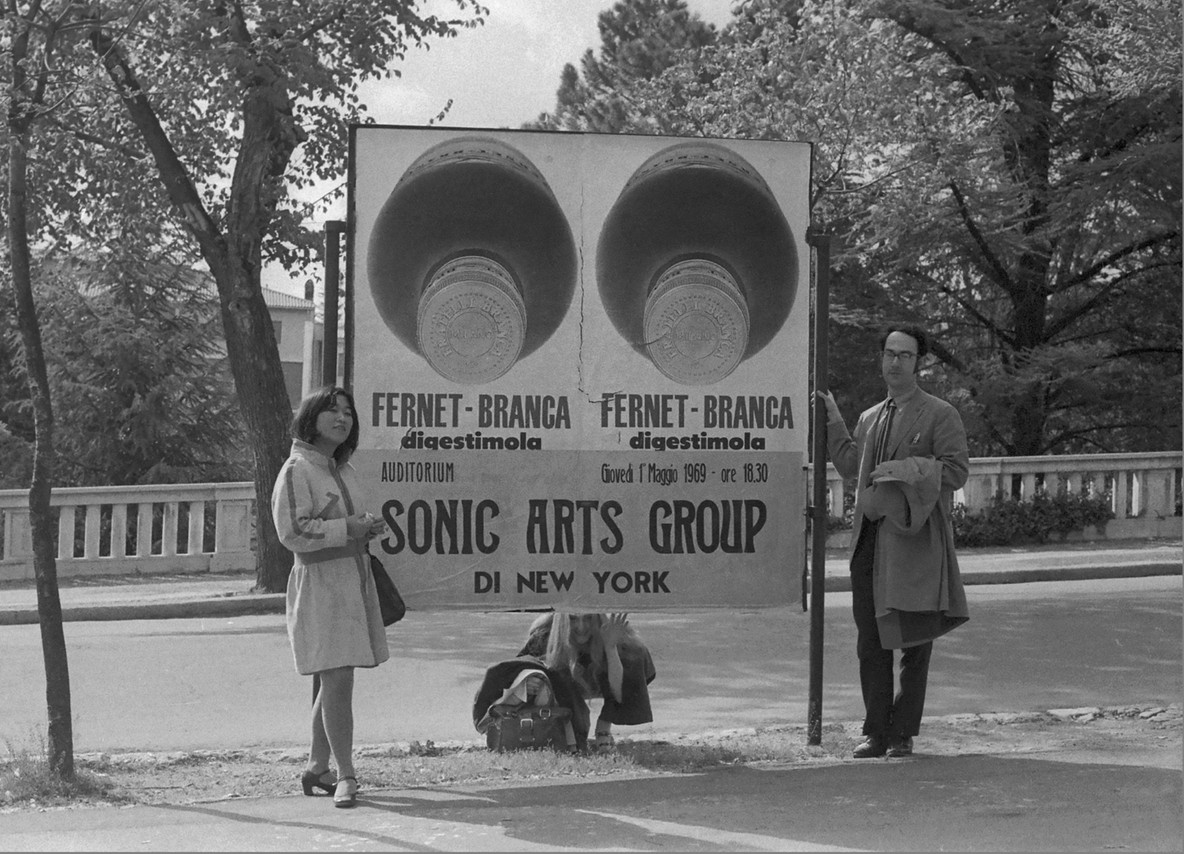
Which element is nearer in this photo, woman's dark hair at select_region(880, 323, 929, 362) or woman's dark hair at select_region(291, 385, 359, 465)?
woman's dark hair at select_region(291, 385, 359, 465)

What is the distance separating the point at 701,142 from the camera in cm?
711

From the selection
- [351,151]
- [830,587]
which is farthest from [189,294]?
[351,151]

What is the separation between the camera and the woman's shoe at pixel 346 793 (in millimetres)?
5890

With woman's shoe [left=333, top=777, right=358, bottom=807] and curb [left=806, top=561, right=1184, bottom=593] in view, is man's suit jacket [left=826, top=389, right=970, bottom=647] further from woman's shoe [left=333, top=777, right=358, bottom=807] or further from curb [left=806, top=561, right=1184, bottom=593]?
curb [left=806, top=561, right=1184, bottom=593]

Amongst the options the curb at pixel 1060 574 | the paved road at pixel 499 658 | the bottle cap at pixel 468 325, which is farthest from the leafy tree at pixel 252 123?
the bottle cap at pixel 468 325

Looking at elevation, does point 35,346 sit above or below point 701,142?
below

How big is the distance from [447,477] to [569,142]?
1.67 m

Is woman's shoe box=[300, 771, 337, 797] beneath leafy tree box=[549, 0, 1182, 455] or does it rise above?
beneath

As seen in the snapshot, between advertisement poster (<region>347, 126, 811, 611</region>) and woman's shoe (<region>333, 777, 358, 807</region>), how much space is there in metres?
1.14

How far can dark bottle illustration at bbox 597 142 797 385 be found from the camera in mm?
7043

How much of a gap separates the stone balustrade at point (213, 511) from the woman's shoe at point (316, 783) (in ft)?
31.8

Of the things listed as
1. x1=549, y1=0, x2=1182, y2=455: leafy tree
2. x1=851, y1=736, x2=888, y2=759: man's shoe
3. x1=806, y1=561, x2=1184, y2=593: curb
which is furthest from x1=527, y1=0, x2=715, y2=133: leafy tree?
x1=851, y1=736, x2=888, y2=759: man's shoe

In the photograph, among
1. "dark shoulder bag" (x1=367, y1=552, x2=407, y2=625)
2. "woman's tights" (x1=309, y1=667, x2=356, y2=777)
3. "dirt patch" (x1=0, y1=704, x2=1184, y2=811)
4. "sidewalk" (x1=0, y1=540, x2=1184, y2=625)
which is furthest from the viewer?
"sidewalk" (x1=0, y1=540, x2=1184, y2=625)

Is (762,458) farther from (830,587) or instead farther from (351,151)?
(830,587)
